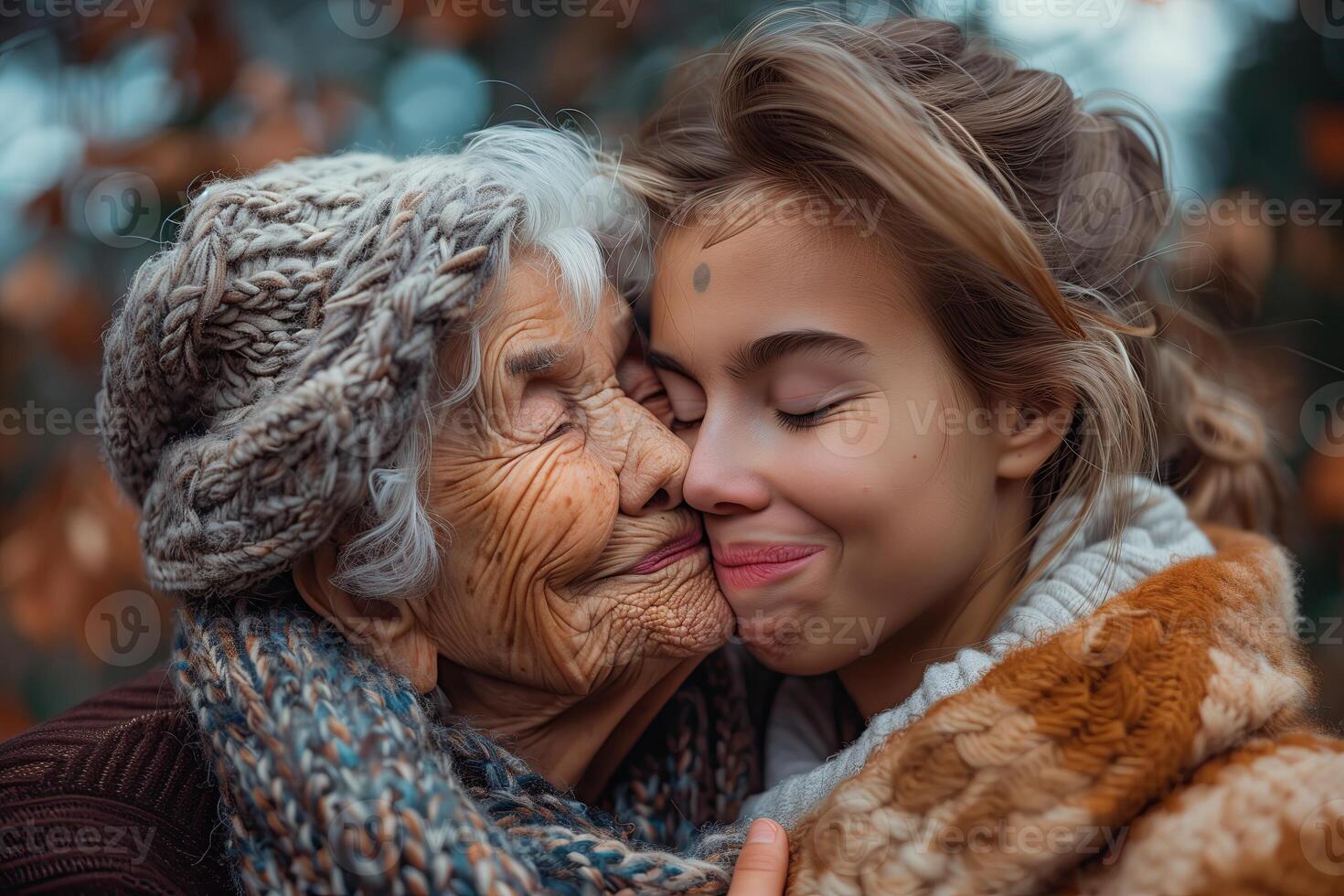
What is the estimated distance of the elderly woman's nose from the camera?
1899 millimetres

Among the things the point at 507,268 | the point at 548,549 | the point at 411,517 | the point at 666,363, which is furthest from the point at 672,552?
the point at 507,268

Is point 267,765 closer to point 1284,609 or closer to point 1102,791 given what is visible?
point 1102,791

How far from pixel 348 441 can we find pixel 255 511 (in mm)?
227

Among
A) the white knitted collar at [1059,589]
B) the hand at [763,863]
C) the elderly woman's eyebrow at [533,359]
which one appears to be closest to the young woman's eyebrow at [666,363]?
the elderly woman's eyebrow at [533,359]

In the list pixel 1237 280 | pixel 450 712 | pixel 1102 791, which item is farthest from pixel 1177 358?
pixel 450 712

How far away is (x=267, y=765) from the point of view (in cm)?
154

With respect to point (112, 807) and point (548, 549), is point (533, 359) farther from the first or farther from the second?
point (112, 807)

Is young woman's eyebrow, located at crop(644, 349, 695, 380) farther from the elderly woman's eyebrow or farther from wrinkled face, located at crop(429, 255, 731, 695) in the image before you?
the elderly woman's eyebrow

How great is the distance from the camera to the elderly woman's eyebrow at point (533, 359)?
1787 mm

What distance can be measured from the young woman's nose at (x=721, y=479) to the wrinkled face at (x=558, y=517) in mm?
39

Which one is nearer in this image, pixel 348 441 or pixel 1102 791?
pixel 1102 791

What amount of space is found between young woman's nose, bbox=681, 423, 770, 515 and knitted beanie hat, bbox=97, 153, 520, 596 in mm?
555

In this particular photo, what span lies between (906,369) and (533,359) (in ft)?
2.36

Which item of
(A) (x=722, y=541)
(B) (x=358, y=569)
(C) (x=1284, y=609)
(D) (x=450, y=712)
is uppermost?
(B) (x=358, y=569)
